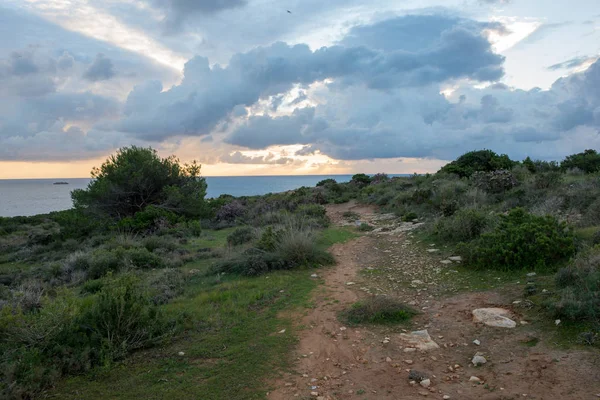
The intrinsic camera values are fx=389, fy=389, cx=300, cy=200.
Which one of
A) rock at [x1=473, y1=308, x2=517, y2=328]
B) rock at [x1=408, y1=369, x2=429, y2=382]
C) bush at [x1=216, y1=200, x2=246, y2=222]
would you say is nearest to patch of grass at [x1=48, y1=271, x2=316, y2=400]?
rock at [x1=408, y1=369, x2=429, y2=382]

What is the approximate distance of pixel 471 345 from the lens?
4918 millimetres

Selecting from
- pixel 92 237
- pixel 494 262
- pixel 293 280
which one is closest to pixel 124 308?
pixel 293 280

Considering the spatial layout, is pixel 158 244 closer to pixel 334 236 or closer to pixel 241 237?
pixel 241 237

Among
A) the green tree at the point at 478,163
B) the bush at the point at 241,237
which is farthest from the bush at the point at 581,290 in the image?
the green tree at the point at 478,163

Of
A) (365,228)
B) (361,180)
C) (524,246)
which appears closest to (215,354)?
(524,246)

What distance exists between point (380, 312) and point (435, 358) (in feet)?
4.58

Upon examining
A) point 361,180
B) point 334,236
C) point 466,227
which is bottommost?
point 334,236

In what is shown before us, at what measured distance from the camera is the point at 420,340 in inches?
202

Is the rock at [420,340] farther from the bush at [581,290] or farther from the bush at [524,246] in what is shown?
the bush at [524,246]

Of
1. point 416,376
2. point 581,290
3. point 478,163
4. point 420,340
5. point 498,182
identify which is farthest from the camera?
point 478,163

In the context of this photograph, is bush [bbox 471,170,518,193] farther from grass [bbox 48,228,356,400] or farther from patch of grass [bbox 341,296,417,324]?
patch of grass [bbox 341,296,417,324]

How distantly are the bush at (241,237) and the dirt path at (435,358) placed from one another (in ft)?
19.8

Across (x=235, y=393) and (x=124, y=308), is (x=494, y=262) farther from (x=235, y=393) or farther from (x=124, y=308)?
(x=124, y=308)

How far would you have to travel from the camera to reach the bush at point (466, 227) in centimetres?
1016
